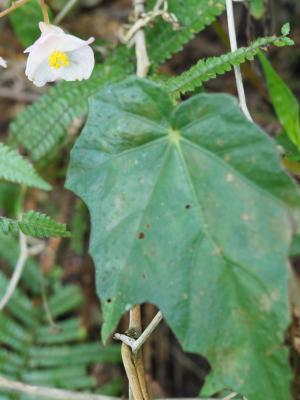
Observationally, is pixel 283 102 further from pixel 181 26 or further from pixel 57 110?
pixel 57 110

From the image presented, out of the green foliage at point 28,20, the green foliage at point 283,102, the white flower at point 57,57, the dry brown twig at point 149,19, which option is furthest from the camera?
the green foliage at point 28,20

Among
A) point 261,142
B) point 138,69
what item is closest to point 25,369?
point 138,69

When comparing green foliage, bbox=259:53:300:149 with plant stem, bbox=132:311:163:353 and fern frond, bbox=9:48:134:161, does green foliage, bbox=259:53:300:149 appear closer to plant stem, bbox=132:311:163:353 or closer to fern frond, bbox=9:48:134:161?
fern frond, bbox=9:48:134:161

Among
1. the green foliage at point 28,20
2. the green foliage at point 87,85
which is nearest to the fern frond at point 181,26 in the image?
the green foliage at point 87,85

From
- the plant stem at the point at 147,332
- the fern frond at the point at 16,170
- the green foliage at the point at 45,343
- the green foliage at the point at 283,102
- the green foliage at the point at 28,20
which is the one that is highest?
the green foliage at the point at 28,20

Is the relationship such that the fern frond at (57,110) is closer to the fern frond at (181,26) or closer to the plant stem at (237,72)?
the fern frond at (181,26)

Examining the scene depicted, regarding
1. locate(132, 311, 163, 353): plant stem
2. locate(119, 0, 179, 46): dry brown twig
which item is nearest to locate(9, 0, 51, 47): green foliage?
locate(119, 0, 179, 46): dry brown twig

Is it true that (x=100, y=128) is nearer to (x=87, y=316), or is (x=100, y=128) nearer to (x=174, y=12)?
(x=174, y=12)
